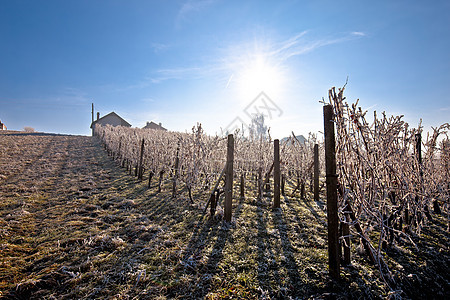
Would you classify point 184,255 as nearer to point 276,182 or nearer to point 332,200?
point 332,200

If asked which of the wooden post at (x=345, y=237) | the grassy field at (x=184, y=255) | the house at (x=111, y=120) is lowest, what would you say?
the grassy field at (x=184, y=255)

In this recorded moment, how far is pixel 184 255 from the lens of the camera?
9.95ft

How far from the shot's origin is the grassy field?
7.43 feet

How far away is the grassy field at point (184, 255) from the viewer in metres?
2.26

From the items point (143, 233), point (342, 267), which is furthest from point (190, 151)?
point (342, 267)

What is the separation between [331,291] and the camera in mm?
2229

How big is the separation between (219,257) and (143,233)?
1.73 metres

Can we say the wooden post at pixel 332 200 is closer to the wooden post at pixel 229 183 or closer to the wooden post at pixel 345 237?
the wooden post at pixel 345 237

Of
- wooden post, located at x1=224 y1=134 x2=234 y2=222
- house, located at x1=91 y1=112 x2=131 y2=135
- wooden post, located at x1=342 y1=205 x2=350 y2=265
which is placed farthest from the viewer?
house, located at x1=91 y1=112 x2=131 y2=135

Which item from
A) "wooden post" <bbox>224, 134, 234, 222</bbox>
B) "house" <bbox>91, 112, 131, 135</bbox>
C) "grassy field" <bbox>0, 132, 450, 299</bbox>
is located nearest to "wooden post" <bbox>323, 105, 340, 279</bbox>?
"grassy field" <bbox>0, 132, 450, 299</bbox>

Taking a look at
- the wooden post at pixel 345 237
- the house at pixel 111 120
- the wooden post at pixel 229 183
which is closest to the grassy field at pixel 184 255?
the wooden post at pixel 345 237

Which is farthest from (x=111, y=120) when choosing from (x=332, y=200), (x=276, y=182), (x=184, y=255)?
(x=332, y=200)

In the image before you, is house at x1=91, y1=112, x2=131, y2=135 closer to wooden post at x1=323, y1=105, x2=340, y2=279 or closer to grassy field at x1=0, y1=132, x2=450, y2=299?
grassy field at x1=0, y1=132, x2=450, y2=299

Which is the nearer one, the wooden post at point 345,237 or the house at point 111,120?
the wooden post at point 345,237
